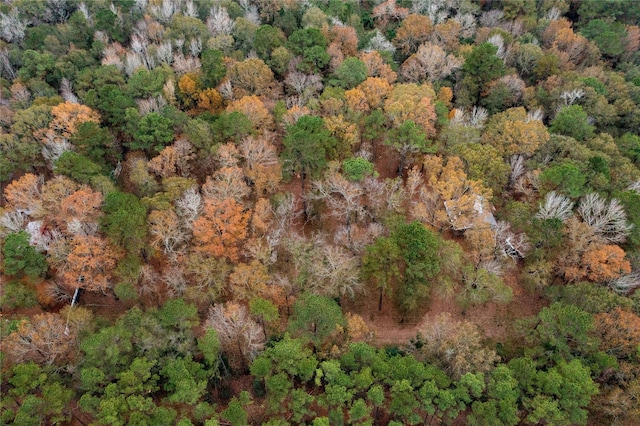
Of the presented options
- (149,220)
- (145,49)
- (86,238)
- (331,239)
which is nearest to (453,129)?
(331,239)

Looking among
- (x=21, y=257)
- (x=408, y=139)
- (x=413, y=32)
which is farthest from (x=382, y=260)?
(x=413, y=32)

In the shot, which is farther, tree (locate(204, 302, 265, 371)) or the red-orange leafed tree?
the red-orange leafed tree

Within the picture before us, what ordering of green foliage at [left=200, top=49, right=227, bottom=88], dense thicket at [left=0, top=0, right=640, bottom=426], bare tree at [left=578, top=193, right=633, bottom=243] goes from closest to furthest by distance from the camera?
1. dense thicket at [left=0, top=0, right=640, bottom=426]
2. bare tree at [left=578, top=193, right=633, bottom=243]
3. green foliage at [left=200, top=49, right=227, bottom=88]

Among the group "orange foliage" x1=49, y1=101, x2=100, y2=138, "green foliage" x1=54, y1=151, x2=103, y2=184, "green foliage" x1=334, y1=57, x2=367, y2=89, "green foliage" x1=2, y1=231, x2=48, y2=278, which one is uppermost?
"green foliage" x1=334, y1=57, x2=367, y2=89

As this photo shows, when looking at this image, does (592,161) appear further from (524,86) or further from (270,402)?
(270,402)

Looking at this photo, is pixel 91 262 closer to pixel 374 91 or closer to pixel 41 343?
pixel 41 343

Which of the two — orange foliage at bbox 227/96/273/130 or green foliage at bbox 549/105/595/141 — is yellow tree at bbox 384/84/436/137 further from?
green foliage at bbox 549/105/595/141

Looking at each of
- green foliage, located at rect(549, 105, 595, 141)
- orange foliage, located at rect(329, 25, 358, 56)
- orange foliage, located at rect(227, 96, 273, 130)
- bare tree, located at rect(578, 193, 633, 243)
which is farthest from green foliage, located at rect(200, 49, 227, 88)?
bare tree, located at rect(578, 193, 633, 243)
